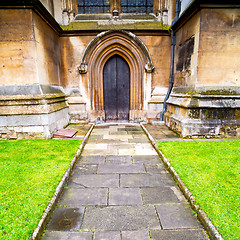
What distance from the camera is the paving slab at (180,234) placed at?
210cm

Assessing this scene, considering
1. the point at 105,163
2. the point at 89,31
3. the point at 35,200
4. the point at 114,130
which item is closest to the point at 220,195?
the point at 105,163

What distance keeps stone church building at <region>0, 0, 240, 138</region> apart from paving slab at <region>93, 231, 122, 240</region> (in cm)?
402

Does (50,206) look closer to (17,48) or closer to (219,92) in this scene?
(17,48)

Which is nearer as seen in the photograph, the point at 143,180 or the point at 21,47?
the point at 143,180

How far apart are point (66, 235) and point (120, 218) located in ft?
2.35

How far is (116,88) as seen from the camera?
27.3ft

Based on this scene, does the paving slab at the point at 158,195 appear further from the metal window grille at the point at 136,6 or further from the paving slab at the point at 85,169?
the metal window grille at the point at 136,6

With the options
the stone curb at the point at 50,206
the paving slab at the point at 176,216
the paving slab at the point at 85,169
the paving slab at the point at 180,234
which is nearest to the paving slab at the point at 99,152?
the paving slab at the point at 85,169

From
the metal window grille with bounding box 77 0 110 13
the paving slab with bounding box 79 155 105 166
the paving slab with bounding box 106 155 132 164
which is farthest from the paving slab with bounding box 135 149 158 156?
the metal window grille with bounding box 77 0 110 13

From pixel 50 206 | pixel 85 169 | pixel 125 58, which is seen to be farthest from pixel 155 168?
pixel 125 58

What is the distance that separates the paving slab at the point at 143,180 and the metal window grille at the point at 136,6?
7.21m

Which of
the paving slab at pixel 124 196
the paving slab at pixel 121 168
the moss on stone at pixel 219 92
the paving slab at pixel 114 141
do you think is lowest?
the paving slab at pixel 124 196

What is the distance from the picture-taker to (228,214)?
227cm

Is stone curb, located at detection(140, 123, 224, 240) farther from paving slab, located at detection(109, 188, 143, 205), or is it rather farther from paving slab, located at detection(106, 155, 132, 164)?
paving slab, located at detection(106, 155, 132, 164)
